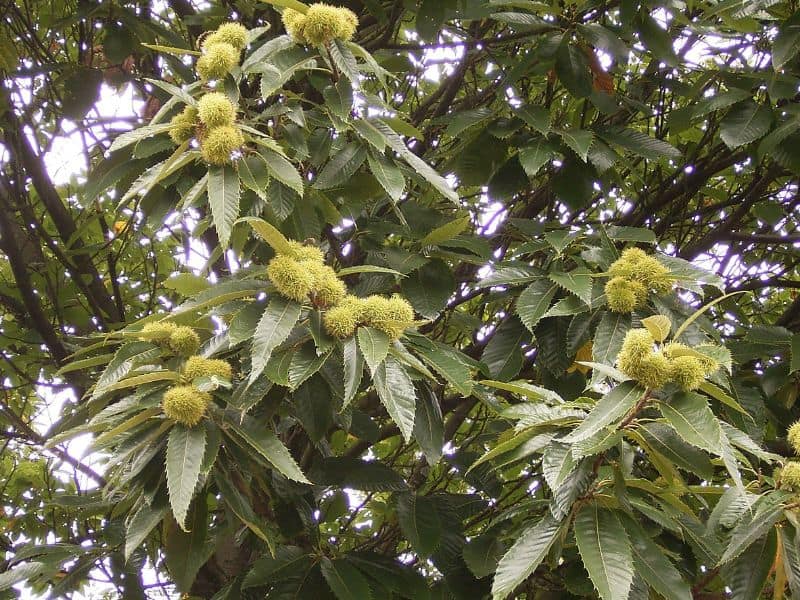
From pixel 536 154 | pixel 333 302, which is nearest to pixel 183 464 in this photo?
pixel 333 302

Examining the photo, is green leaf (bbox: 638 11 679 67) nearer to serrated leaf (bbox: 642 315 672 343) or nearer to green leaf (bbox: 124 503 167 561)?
serrated leaf (bbox: 642 315 672 343)

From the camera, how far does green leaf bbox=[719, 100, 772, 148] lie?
1920mm

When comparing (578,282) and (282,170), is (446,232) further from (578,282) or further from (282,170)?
(282,170)

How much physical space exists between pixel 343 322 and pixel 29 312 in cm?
142

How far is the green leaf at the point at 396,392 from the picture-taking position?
47.6 inches

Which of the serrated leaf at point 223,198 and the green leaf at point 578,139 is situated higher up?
the green leaf at point 578,139

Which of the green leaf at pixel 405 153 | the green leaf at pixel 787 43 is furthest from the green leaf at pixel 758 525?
the green leaf at pixel 787 43

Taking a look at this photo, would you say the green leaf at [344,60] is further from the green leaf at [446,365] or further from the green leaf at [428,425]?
the green leaf at [428,425]

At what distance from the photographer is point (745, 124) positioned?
1.96 metres

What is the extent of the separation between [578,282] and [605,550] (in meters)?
0.59

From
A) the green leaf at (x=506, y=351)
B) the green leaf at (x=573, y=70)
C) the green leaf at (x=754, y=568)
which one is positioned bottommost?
the green leaf at (x=754, y=568)

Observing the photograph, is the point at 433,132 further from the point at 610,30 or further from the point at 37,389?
the point at 37,389

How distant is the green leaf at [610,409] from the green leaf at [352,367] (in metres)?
0.33

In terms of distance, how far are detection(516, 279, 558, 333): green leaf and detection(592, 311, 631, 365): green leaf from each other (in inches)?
6.2
